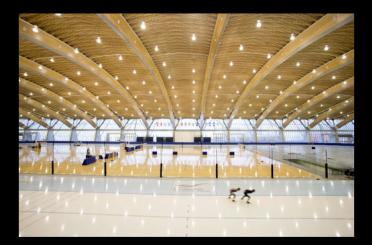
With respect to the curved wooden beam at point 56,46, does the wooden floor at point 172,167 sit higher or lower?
lower

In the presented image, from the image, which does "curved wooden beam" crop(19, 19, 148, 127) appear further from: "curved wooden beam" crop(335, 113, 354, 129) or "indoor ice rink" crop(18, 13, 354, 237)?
"curved wooden beam" crop(335, 113, 354, 129)

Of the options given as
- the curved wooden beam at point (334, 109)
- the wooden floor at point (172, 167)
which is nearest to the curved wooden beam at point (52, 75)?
the wooden floor at point (172, 167)

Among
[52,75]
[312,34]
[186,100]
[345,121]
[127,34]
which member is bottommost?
[345,121]

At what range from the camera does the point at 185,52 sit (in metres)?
17.6

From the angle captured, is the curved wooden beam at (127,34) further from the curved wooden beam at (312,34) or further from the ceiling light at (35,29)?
the curved wooden beam at (312,34)

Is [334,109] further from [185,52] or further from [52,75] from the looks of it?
[52,75]

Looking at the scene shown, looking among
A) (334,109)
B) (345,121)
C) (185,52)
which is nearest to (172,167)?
(185,52)

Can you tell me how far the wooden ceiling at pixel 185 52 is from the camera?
12875mm

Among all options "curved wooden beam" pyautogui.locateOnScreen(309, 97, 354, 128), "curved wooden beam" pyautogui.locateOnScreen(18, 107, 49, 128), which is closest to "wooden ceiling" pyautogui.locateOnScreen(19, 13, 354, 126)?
"curved wooden beam" pyautogui.locateOnScreen(309, 97, 354, 128)

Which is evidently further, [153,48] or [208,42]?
[153,48]
